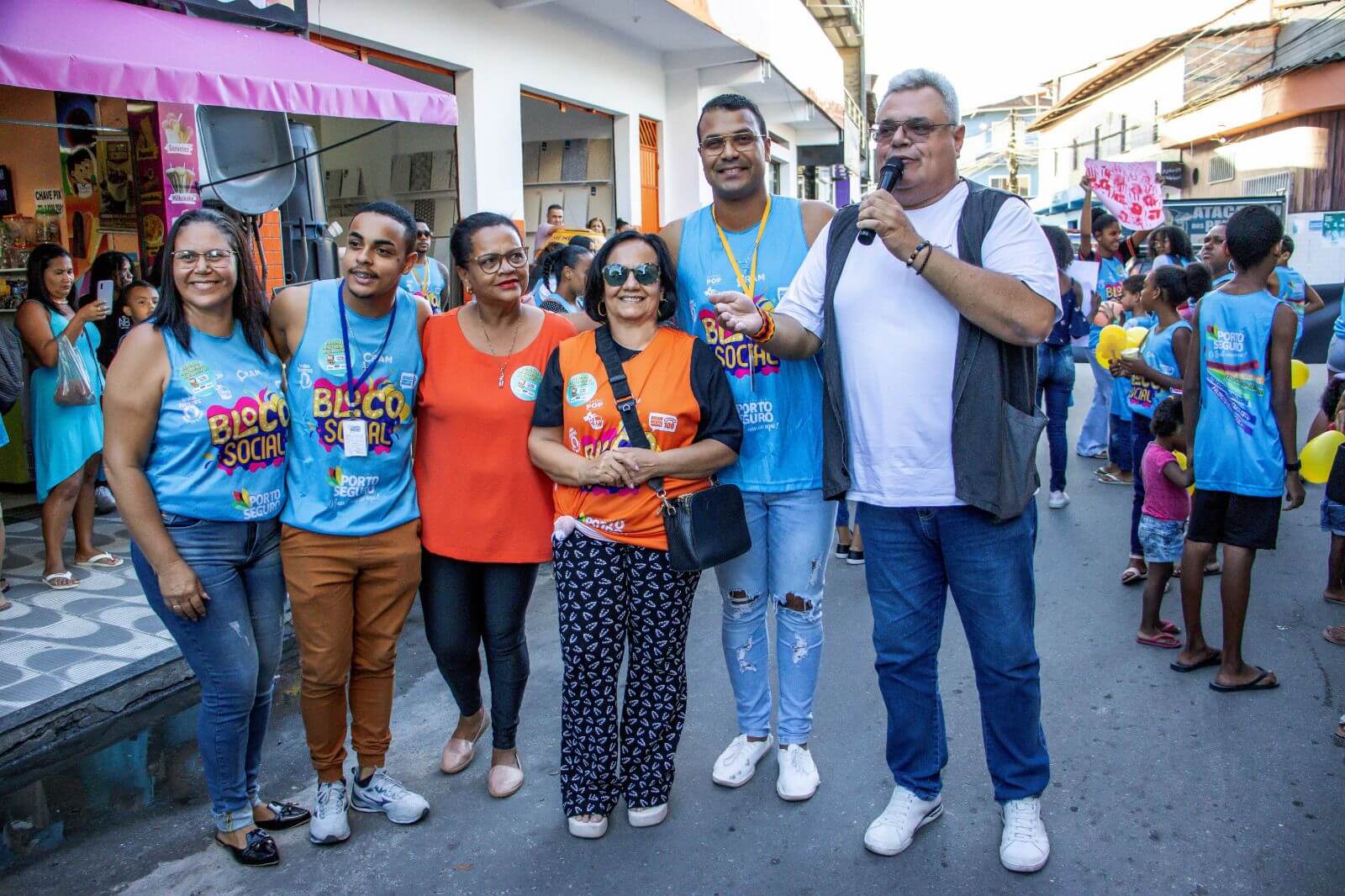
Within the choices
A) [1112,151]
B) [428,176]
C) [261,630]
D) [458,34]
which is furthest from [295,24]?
[1112,151]

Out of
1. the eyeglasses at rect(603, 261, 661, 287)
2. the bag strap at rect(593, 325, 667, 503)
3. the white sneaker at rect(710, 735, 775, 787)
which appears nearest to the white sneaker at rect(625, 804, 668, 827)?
the white sneaker at rect(710, 735, 775, 787)

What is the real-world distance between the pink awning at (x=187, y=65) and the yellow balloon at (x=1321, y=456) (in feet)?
17.6

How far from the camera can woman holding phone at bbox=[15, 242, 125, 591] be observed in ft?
19.0

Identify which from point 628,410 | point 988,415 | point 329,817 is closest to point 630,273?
point 628,410

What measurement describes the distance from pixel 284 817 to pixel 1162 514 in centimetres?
388

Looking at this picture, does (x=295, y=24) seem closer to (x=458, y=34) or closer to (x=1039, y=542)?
(x=458, y=34)

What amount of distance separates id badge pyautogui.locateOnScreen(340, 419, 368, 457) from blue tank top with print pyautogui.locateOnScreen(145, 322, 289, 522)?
172 millimetres

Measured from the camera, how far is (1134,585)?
5.49 metres

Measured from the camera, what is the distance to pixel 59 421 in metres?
5.90

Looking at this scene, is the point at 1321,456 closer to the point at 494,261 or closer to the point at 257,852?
the point at 494,261

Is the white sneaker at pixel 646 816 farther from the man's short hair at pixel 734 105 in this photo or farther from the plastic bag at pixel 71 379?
the plastic bag at pixel 71 379

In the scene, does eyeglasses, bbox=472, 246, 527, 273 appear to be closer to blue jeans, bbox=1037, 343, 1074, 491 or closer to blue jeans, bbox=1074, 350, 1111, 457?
blue jeans, bbox=1037, 343, 1074, 491

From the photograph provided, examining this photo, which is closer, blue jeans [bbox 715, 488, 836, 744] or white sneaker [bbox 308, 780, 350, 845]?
white sneaker [bbox 308, 780, 350, 845]

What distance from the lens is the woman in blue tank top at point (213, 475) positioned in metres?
2.77
